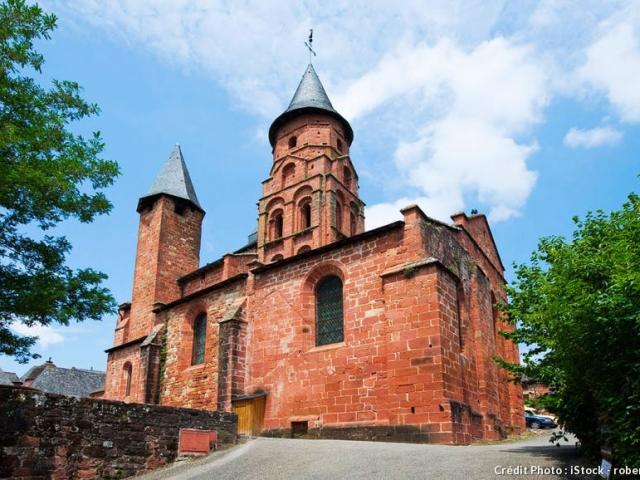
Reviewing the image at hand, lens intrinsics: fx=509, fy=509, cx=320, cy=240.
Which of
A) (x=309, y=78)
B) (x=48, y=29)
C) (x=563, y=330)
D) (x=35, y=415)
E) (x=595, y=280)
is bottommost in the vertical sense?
(x=35, y=415)

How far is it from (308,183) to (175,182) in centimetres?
842

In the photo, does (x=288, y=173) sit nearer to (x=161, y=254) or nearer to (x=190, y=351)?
(x=161, y=254)

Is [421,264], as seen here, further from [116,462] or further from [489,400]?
[116,462]

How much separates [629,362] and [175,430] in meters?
8.25

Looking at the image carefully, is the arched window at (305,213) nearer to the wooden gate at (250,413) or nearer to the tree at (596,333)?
the wooden gate at (250,413)

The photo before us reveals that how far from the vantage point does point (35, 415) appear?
811 centimetres

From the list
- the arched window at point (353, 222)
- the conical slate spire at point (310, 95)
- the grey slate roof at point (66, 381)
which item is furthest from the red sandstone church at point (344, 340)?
the grey slate roof at point (66, 381)

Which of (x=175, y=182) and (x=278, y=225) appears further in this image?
(x=175, y=182)

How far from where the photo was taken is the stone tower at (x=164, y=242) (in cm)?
2631

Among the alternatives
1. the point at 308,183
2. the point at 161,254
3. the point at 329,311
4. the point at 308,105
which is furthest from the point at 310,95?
the point at 329,311

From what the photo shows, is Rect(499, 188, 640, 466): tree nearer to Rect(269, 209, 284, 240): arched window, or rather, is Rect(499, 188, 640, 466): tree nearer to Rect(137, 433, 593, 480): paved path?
Rect(137, 433, 593, 480): paved path

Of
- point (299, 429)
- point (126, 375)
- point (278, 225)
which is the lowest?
point (299, 429)

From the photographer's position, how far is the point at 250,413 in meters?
16.2

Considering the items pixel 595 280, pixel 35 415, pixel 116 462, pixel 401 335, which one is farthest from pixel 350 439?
pixel 595 280
